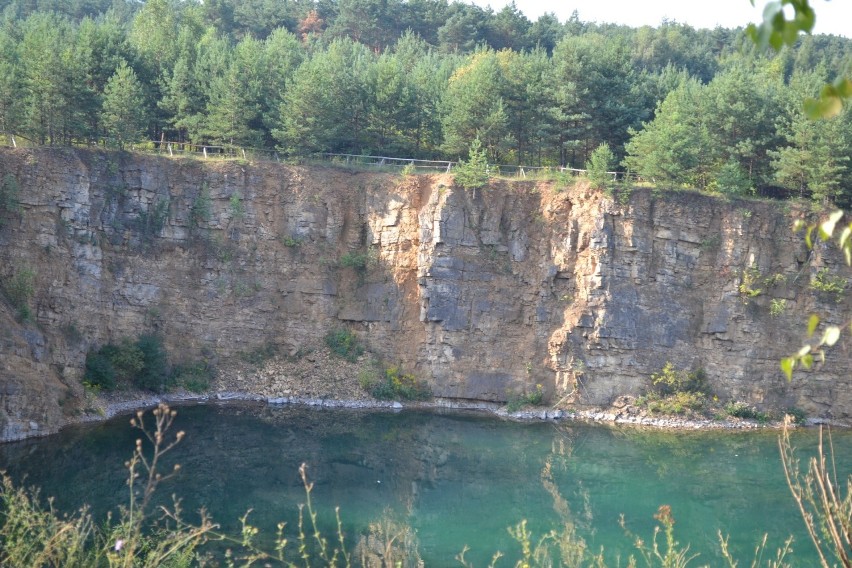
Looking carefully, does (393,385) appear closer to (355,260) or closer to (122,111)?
(355,260)

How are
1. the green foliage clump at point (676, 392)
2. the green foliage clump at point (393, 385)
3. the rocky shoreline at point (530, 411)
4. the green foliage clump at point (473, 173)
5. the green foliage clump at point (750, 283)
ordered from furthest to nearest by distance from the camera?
the green foliage clump at point (473, 173)
the green foliage clump at point (750, 283)
the green foliage clump at point (393, 385)
the green foliage clump at point (676, 392)
the rocky shoreline at point (530, 411)

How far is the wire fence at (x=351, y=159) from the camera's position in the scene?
37.4 metres

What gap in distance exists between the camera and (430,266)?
118 feet

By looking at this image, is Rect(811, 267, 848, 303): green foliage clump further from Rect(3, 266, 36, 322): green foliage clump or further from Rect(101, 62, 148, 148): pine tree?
Rect(3, 266, 36, 322): green foliage clump

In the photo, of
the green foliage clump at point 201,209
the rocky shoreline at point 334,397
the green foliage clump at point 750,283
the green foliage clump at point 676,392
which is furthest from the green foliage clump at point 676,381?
the green foliage clump at point 201,209

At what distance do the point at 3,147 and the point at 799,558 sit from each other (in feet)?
97.2

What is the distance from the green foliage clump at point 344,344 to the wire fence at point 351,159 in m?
7.92

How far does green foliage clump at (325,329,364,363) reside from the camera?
35.5 m

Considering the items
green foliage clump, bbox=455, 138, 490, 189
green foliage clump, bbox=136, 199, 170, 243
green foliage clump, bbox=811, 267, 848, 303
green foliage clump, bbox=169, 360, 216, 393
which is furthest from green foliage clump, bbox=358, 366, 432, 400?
green foliage clump, bbox=811, 267, 848, 303

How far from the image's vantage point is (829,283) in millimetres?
34250

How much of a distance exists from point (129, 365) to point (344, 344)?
28.6 feet

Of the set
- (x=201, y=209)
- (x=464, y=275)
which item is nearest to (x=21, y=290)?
(x=201, y=209)

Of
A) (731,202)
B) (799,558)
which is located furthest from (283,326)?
(799,558)

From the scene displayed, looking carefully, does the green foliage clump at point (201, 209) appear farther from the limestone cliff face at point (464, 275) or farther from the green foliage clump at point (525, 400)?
the green foliage clump at point (525, 400)
